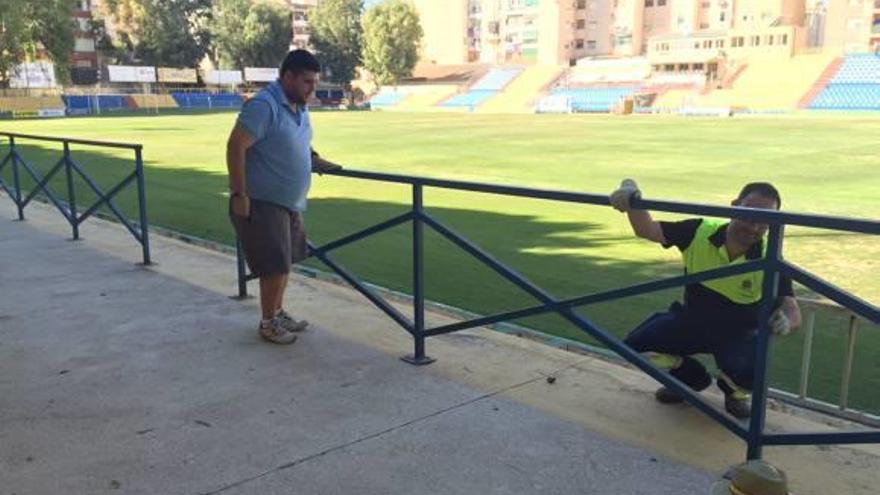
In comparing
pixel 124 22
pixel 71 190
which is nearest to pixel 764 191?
pixel 71 190

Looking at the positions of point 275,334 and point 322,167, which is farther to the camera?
point 322,167

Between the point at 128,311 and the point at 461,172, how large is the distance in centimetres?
1140

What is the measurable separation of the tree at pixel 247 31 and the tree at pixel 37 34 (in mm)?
24034

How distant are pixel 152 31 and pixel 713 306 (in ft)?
265

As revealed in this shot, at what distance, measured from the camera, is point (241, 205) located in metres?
4.41

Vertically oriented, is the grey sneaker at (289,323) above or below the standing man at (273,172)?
below

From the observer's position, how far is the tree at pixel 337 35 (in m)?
84.1

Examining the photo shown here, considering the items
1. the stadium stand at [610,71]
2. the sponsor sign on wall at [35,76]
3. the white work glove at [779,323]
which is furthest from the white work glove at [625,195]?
the stadium stand at [610,71]

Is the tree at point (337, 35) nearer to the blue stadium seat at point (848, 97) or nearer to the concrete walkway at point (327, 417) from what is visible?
the blue stadium seat at point (848, 97)

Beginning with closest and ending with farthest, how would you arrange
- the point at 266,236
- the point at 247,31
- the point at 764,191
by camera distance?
the point at 764,191 → the point at 266,236 → the point at 247,31

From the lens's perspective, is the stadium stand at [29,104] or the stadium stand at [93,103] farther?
the stadium stand at [93,103]

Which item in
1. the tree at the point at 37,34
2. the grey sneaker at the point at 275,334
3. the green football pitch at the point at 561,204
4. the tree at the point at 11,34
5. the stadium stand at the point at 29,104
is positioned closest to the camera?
the grey sneaker at the point at 275,334

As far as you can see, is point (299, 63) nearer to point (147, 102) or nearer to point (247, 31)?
point (147, 102)

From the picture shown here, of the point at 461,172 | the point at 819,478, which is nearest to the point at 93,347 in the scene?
the point at 819,478
